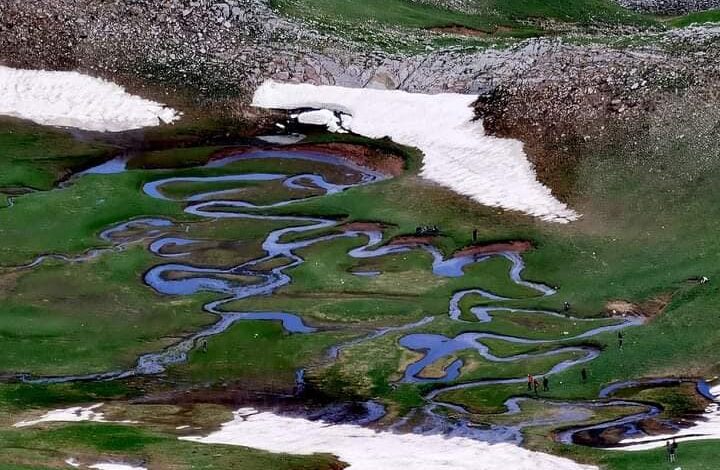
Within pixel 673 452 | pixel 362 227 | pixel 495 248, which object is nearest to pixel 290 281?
pixel 362 227

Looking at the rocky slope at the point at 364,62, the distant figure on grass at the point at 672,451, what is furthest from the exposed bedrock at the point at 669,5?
the distant figure on grass at the point at 672,451

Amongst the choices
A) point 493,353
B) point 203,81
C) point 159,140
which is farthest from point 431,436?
point 203,81

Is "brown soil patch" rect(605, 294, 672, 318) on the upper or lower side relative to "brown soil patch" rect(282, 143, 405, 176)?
lower

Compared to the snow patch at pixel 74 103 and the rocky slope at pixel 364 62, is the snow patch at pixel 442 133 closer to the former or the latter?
Answer: the rocky slope at pixel 364 62

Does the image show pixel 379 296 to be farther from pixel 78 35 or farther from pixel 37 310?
pixel 78 35

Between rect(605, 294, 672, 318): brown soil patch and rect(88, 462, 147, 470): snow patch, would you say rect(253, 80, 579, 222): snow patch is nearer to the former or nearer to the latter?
rect(605, 294, 672, 318): brown soil patch

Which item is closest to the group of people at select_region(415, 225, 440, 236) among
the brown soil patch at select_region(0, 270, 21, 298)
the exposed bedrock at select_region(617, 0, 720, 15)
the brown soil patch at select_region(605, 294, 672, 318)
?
the brown soil patch at select_region(605, 294, 672, 318)
